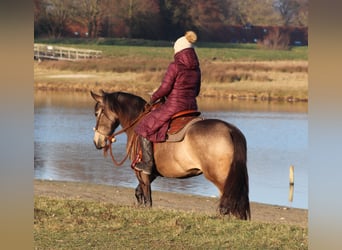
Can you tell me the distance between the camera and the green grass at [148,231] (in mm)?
5707

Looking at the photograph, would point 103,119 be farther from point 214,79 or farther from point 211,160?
point 214,79

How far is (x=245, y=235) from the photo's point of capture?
6.02 metres

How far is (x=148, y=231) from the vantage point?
623 centimetres

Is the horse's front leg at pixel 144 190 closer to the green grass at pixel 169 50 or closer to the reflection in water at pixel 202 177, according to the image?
the reflection in water at pixel 202 177

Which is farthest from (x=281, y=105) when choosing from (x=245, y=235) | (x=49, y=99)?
(x=245, y=235)

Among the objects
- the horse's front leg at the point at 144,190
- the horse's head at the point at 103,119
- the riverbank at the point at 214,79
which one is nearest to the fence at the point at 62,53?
the riverbank at the point at 214,79

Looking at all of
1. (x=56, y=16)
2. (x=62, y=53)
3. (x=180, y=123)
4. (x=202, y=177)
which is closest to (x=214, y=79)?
(x=62, y=53)

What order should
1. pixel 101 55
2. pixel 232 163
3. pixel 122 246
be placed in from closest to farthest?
pixel 122 246, pixel 232 163, pixel 101 55

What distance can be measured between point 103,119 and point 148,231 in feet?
10.6

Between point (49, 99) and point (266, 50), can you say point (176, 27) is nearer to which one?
point (266, 50)

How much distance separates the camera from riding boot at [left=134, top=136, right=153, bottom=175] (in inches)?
332

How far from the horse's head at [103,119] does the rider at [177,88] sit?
3.22ft
